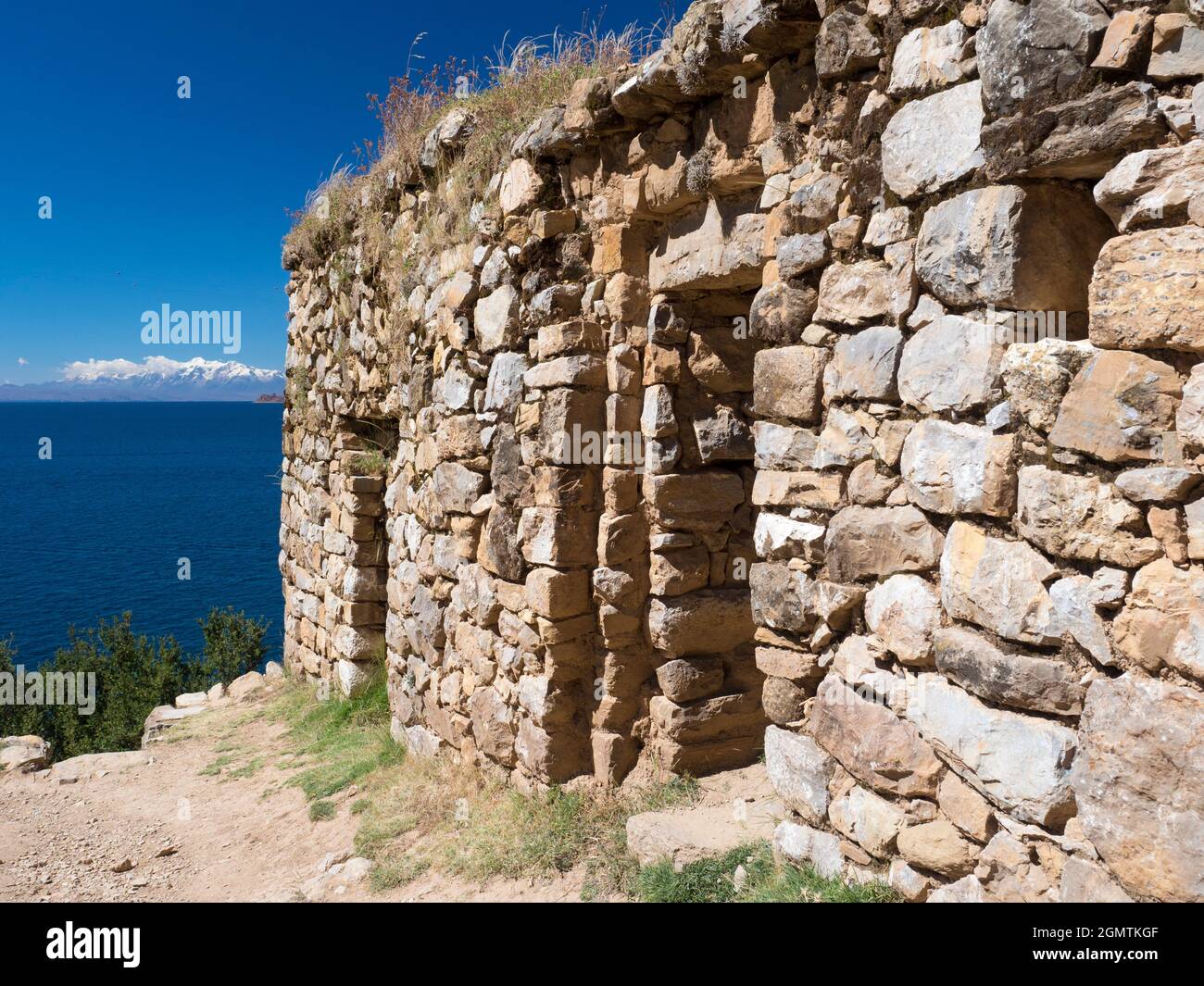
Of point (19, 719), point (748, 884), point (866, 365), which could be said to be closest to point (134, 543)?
point (19, 719)

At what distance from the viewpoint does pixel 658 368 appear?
4.23 metres

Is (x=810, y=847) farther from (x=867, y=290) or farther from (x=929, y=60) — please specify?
(x=929, y=60)

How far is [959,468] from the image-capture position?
2.35 metres

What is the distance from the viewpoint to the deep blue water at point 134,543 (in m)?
23.4

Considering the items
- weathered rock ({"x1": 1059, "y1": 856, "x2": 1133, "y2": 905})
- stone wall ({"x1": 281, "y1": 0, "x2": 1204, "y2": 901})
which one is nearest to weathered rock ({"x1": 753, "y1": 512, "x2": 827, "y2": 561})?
stone wall ({"x1": 281, "y1": 0, "x2": 1204, "y2": 901})

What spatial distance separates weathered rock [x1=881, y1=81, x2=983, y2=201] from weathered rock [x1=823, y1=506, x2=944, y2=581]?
947 mm

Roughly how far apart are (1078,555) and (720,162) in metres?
2.29

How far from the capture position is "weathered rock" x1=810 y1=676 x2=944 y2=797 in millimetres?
2527

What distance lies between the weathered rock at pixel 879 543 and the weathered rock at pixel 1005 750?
1.13 ft

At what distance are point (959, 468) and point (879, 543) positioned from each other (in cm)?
39

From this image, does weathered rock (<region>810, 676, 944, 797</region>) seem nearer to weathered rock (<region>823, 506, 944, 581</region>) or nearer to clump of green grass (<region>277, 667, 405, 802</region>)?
weathered rock (<region>823, 506, 944, 581</region>)

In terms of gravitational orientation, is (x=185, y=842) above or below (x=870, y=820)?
below

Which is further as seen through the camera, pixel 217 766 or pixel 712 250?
pixel 217 766
